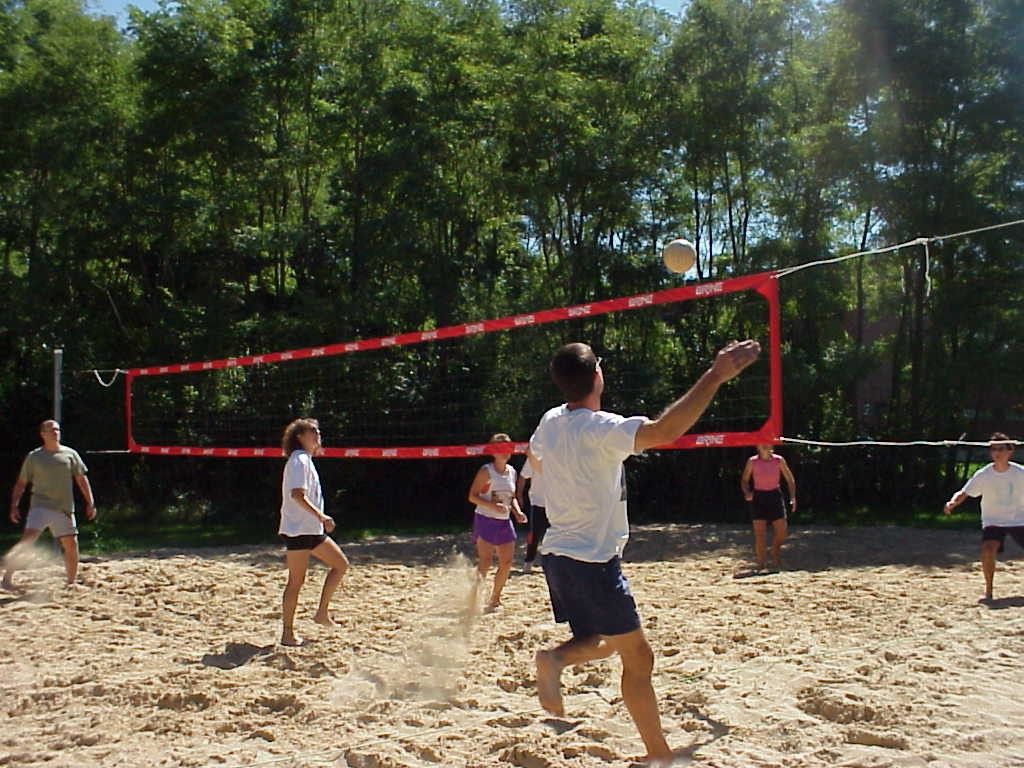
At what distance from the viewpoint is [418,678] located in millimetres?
5938

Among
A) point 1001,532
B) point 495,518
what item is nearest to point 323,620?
point 495,518

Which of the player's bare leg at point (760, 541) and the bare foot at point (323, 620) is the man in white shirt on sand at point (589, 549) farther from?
the player's bare leg at point (760, 541)

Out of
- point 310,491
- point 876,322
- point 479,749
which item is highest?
point 876,322

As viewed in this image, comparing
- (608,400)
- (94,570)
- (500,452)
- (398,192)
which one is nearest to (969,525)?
(608,400)

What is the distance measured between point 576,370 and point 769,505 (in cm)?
677

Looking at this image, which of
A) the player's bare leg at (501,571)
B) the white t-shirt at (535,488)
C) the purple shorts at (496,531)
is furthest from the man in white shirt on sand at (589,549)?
the white t-shirt at (535,488)

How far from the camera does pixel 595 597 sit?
12.3ft

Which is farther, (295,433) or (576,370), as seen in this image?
(295,433)

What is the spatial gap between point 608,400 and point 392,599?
16.8 ft

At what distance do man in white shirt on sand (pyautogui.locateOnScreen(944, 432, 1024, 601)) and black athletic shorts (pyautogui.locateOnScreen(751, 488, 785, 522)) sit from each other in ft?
7.31

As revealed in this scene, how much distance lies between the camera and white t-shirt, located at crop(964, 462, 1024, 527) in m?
7.91

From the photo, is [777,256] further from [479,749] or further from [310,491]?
[479,749]

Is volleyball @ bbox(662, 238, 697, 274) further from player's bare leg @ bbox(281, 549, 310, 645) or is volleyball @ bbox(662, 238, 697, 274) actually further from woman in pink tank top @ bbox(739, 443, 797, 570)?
player's bare leg @ bbox(281, 549, 310, 645)

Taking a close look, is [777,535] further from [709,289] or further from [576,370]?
[576,370]
